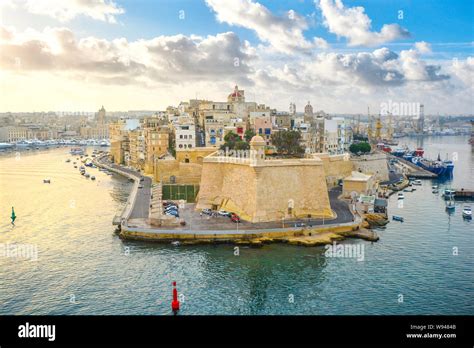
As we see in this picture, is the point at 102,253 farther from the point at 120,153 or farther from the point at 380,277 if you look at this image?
the point at 120,153

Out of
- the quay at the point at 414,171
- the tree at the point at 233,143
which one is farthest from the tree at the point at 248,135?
the quay at the point at 414,171

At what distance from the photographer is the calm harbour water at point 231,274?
10812 mm

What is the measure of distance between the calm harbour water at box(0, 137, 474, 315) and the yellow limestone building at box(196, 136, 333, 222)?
2.58 m

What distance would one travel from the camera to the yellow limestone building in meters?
17.4

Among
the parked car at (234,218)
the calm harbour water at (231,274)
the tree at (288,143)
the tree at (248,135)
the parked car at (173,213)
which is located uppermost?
the tree at (248,135)

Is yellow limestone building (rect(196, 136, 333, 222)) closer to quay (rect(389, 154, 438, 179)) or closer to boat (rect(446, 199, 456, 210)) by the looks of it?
boat (rect(446, 199, 456, 210))

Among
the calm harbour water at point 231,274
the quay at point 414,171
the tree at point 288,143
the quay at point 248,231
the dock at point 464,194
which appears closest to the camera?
the calm harbour water at point 231,274

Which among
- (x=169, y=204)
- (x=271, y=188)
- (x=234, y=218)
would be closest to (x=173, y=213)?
(x=169, y=204)

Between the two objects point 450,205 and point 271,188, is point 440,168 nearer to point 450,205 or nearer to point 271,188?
point 450,205

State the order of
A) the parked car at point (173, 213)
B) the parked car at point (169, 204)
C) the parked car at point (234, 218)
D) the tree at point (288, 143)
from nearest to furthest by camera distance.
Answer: the parked car at point (234, 218) < the parked car at point (173, 213) < the parked car at point (169, 204) < the tree at point (288, 143)

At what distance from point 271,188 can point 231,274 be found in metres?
5.43

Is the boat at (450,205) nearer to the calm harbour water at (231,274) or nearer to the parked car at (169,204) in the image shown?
the calm harbour water at (231,274)

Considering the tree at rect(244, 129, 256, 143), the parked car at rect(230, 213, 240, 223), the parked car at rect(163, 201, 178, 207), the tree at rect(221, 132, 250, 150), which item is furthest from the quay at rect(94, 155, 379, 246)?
the tree at rect(244, 129, 256, 143)

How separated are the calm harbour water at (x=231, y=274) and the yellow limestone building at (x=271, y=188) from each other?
258 cm
